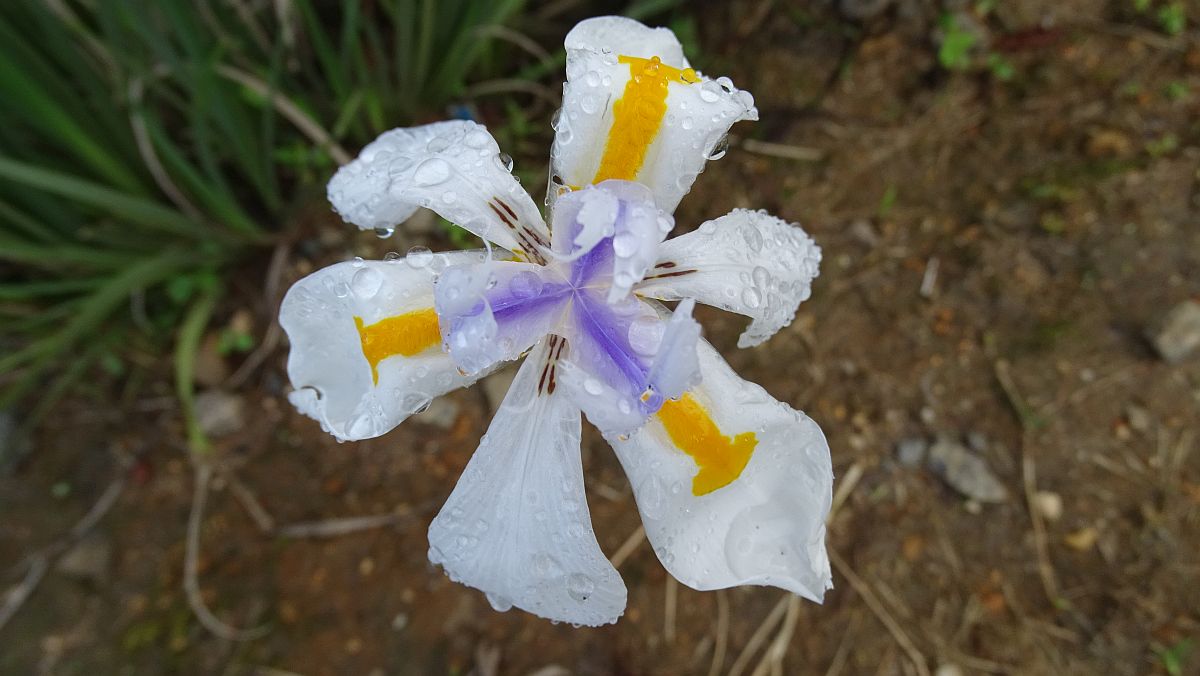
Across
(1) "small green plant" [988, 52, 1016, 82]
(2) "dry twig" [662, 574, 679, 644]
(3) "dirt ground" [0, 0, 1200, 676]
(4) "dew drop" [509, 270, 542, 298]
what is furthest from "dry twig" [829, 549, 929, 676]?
(1) "small green plant" [988, 52, 1016, 82]

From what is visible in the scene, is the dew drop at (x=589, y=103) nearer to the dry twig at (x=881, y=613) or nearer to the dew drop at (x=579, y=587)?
the dew drop at (x=579, y=587)

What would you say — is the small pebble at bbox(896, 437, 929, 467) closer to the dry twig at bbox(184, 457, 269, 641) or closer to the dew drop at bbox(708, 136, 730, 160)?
the dew drop at bbox(708, 136, 730, 160)

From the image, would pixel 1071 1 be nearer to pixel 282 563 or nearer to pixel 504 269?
pixel 504 269

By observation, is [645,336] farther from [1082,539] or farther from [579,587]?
[1082,539]

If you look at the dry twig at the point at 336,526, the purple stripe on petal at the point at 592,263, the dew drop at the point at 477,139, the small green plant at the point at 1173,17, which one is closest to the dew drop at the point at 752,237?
the purple stripe on petal at the point at 592,263

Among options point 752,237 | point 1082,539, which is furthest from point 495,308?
point 1082,539

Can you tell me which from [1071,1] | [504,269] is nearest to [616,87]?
[504,269]
